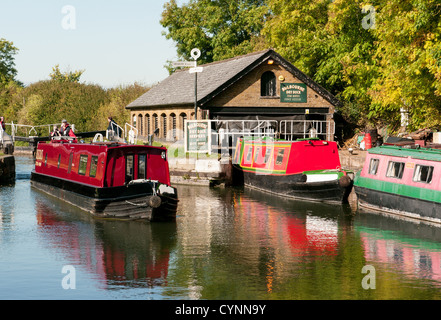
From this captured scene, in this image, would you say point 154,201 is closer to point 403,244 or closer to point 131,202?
point 131,202

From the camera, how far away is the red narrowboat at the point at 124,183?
58.7ft

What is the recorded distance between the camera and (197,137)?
100ft

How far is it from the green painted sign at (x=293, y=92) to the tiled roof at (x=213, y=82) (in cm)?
45

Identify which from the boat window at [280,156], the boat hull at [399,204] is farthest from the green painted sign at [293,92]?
the boat hull at [399,204]

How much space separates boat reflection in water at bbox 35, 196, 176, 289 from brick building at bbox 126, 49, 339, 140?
14029mm

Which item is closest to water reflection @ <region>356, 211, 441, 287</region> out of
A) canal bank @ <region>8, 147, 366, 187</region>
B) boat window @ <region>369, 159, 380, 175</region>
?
boat window @ <region>369, 159, 380, 175</region>

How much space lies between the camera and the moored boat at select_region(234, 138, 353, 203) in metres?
22.4

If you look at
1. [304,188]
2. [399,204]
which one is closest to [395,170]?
[399,204]

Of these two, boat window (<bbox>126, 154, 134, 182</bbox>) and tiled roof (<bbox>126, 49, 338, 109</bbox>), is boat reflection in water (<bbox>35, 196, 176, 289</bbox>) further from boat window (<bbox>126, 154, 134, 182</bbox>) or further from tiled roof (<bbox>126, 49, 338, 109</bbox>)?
tiled roof (<bbox>126, 49, 338, 109</bbox>)

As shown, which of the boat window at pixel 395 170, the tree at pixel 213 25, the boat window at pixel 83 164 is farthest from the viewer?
the tree at pixel 213 25

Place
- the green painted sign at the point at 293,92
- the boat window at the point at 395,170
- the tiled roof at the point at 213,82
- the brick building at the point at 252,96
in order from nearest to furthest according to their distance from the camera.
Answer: the boat window at the point at 395,170 < the tiled roof at the point at 213,82 < the brick building at the point at 252,96 < the green painted sign at the point at 293,92

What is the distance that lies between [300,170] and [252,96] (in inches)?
419

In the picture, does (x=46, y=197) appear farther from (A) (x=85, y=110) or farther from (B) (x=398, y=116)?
(A) (x=85, y=110)

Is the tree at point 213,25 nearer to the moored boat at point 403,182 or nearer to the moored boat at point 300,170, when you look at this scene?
the moored boat at point 300,170
